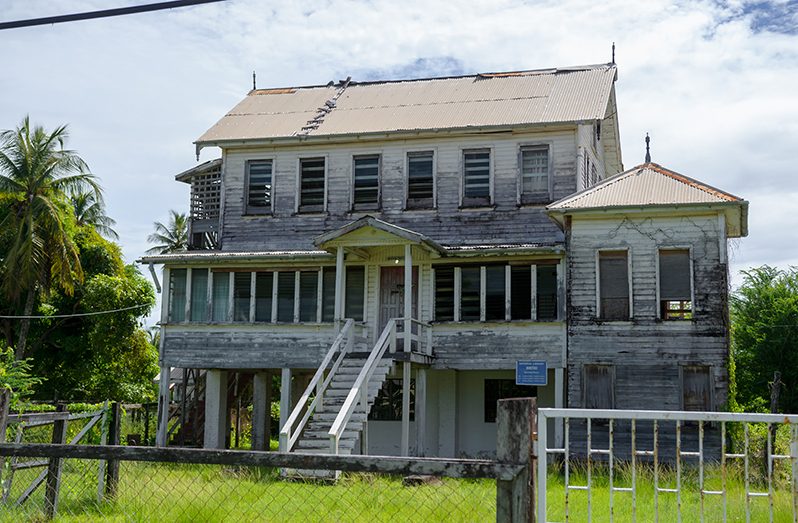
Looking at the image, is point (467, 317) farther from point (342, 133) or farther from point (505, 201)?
point (342, 133)

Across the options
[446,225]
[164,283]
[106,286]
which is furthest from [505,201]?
[106,286]

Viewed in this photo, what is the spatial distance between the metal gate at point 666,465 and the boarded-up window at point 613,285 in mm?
2537

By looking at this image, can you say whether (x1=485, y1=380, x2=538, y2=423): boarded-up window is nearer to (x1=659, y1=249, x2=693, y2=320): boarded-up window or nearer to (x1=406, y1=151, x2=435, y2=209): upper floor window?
(x1=659, y1=249, x2=693, y2=320): boarded-up window

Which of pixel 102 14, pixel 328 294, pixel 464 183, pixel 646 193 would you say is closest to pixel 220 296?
pixel 328 294

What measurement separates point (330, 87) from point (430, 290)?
29.0 ft

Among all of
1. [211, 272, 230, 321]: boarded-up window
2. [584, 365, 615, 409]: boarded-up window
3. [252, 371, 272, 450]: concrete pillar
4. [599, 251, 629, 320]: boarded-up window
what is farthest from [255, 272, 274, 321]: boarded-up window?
[599, 251, 629, 320]: boarded-up window

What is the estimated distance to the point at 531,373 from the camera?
21828 mm

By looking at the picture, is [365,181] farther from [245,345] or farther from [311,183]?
[245,345]

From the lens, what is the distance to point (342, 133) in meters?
25.0

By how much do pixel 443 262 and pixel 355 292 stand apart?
2534 millimetres

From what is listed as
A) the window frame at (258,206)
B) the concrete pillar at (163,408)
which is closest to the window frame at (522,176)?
the window frame at (258,206)

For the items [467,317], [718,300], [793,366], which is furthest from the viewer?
[793,366]

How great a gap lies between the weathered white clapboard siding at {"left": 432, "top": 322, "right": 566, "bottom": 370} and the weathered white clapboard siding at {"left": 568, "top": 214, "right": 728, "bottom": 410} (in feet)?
1.59

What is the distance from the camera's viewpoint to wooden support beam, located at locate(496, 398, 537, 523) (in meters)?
5.50
